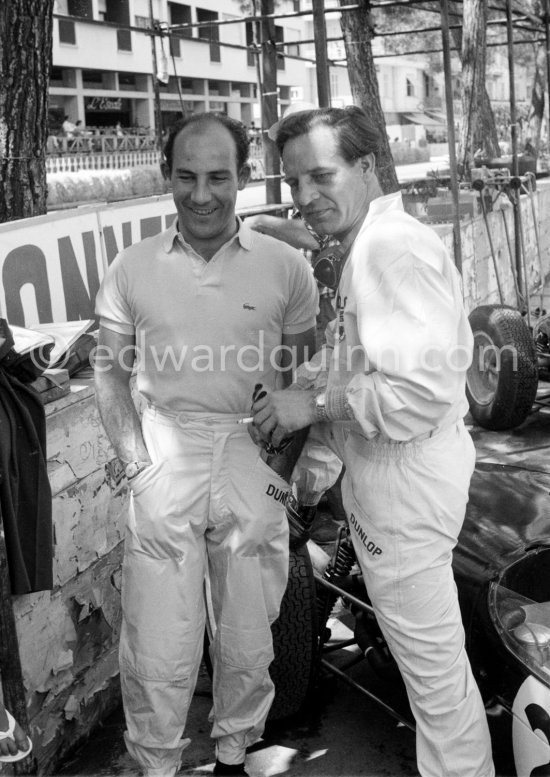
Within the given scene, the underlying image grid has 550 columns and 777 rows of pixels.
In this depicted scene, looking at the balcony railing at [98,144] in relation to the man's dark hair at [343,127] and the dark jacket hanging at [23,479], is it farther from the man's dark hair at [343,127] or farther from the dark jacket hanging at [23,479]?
the man's dark hair at [343,127]

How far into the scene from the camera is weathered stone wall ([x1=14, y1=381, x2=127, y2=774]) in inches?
117

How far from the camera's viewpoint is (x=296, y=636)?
3062mm

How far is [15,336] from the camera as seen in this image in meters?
2.90

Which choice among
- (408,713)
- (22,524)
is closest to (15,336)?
(22,524)

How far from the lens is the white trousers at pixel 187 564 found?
270 cm

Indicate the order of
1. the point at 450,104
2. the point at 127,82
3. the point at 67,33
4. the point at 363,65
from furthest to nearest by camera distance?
the point at 127,82
the point at 67,33
the point at 363,65
the point at 450,104

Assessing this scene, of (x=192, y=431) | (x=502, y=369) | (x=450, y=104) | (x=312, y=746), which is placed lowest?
(x=312, y=746)

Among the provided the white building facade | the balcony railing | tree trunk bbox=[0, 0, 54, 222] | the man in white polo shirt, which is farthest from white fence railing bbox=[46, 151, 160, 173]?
the man in white polo shirt

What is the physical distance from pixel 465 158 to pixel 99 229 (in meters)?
→ 9.57

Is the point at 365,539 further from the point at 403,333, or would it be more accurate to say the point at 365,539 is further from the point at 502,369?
the point at 502,369

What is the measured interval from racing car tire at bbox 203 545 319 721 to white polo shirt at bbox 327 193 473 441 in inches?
35.1

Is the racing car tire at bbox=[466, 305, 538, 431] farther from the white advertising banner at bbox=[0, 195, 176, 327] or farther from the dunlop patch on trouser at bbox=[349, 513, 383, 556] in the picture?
the dunlop patch on trouser at bbox=[349, 513, 383, 556]

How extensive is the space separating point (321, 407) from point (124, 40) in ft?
135

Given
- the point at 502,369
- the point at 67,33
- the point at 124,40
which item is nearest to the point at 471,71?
the point at 502,369
